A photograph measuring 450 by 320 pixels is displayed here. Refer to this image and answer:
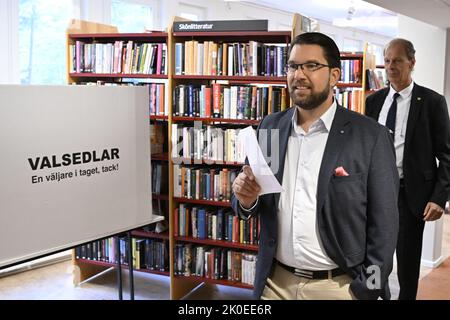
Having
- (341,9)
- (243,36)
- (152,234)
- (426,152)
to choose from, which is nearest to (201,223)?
(152,234)

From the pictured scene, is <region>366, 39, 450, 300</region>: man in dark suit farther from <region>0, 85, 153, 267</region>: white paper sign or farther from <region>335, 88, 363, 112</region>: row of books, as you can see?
<region>335, 88, 363, 112</region>: row of books

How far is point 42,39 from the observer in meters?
5.47

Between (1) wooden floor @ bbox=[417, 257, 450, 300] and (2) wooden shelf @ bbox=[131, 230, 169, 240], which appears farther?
(2) wooden shelf @ bbox=[131, 230, 169, 240]

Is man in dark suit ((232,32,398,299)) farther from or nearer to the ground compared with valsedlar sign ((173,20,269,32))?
nearer to the ground

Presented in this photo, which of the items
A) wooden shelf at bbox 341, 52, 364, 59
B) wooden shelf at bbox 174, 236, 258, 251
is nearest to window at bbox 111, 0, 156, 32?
wooden shelf at bbox 341, 52, 364, 59

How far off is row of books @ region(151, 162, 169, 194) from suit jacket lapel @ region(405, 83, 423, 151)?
189 centimetres

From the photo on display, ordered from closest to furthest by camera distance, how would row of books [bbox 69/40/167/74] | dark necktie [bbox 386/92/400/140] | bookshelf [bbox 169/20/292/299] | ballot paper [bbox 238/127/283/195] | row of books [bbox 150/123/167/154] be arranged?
1. ballot paper [bbox 238/127/283/195]
2. dark necktie [bbox 386/92/400/140]
3. bookshelf [bbox 169/20/292/299]
4. row of books [bbox 69/40/167/74]
5. row of books [bbox 150/123/167/154]

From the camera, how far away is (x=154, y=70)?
13.6 ft

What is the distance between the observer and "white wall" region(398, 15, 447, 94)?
4797 mm

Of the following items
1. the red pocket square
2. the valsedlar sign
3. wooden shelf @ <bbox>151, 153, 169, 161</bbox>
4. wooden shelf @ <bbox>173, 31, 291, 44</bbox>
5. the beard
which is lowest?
wooden shelf @ <bbox>151, 153, 169, 161</bbox>

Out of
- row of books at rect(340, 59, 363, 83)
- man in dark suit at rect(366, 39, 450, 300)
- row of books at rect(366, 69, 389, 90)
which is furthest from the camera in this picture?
row of books at rect(340, 59, 363, 83)

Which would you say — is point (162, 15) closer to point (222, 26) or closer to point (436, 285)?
point (222, 26)

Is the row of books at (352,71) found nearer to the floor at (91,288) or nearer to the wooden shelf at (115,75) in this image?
the floor at (91,288)
